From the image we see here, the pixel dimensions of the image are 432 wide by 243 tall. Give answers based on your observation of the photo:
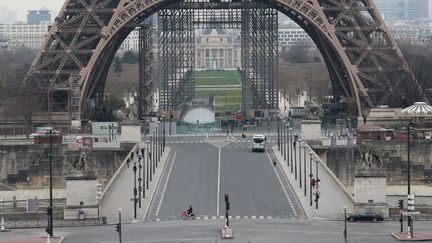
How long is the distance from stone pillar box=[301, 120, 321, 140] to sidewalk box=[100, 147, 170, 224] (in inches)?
630

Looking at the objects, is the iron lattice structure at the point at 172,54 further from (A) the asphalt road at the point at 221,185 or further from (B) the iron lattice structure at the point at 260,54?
(A) the asphalt road at the point at 221,185

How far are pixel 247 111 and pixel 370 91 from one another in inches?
906

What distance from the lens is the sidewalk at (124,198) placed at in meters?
72.9

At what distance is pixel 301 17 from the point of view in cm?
11719

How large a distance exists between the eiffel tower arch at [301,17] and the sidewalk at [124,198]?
77.5 feet

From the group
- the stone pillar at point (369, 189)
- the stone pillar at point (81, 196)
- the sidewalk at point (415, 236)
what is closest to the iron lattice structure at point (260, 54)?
the stone pillar at point (369, 189)

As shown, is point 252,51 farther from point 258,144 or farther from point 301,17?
point 258,144

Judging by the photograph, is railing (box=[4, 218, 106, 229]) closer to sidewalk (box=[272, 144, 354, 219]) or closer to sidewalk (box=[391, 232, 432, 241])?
sidewalk (box=[272, 144, 354, 219])

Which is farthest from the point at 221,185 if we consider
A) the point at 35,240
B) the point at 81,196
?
the point at 35,240

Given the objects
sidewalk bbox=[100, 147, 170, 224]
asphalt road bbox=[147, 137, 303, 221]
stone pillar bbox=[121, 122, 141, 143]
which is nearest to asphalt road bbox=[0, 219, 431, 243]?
sidewalk bbox=[100, 147, 170, 224]

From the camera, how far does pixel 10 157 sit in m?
102

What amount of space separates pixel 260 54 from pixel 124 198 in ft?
197

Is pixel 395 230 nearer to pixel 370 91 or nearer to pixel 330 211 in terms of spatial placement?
pixel 330 211

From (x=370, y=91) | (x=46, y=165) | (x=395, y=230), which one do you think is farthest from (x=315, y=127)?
(x=395, y=230)
